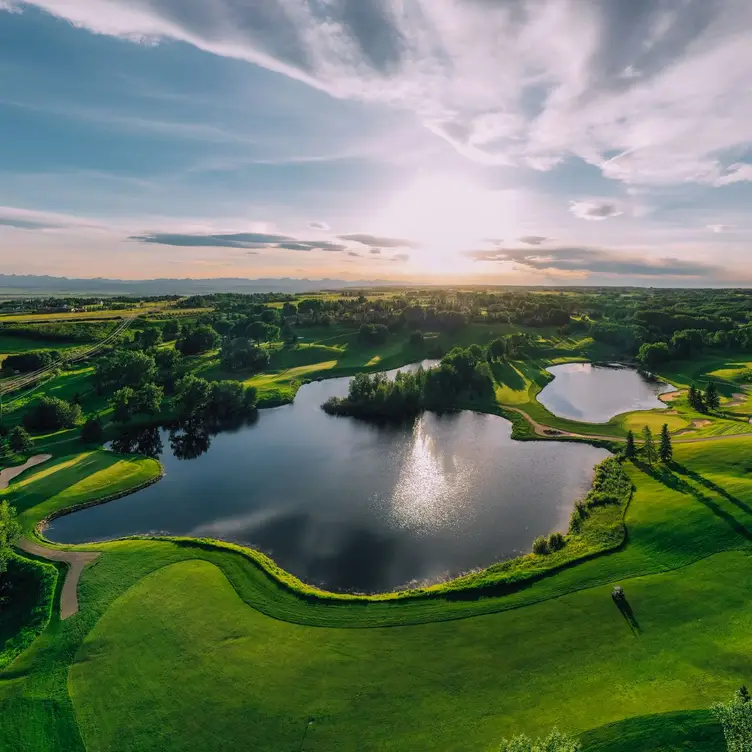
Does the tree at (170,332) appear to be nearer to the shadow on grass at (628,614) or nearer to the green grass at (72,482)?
the green grass at (72,482)

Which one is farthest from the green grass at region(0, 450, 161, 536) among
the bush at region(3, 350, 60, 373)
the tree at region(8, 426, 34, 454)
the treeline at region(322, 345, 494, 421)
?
the bush at region(3, 350, 60, 373)

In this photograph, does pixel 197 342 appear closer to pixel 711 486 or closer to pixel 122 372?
pixel 122 372

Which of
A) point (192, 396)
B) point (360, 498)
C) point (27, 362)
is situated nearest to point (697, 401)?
point (360, 498)

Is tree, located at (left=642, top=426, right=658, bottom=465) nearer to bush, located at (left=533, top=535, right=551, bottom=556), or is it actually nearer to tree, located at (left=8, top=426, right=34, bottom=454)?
bush, located at (left=533, top=535, right=551, bottom=556)

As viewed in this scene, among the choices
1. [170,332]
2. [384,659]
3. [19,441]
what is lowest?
[384,659]

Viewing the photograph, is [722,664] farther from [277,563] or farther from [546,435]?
[546,435]

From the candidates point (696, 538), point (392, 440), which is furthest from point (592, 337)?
point (696, 538)
